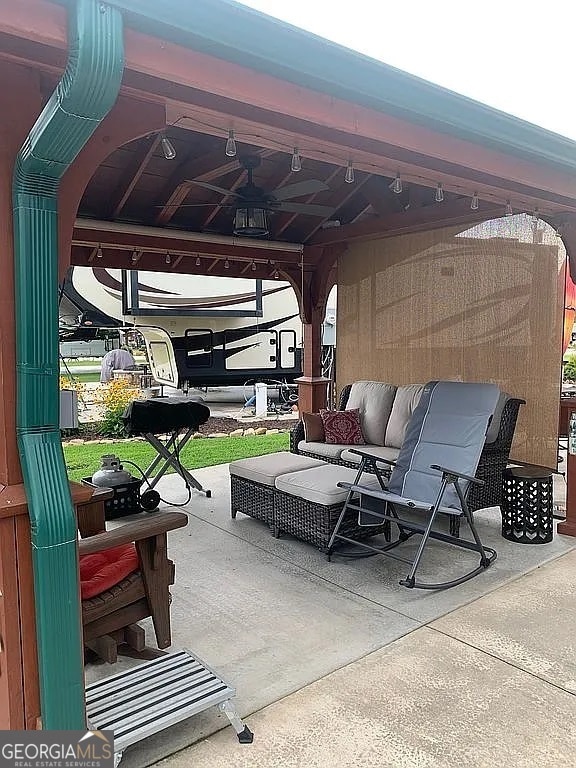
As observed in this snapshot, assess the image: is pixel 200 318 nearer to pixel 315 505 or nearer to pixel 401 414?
pixel 401 414

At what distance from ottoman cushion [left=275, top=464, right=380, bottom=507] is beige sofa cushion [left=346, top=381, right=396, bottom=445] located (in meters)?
1.25

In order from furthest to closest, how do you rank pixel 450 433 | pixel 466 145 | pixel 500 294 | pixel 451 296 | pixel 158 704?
1. pixel 451 296
2. pixel 500 294
3. pixel 450 433
4. pixel 466 145
5. pixel 158 704

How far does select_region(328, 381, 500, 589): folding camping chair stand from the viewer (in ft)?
12.7

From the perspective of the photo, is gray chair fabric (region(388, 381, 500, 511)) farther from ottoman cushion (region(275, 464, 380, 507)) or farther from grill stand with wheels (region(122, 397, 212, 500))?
grill stand with wheels (region(122, 397, 212, 500))

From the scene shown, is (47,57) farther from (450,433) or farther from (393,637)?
(450,433)

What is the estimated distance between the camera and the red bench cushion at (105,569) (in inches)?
104

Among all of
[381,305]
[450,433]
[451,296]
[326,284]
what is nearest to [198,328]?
[326,284]

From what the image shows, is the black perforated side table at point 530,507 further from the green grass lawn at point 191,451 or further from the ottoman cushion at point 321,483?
the green grass lawn at point 191,451

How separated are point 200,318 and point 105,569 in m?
9.88

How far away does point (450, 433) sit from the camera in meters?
4.41

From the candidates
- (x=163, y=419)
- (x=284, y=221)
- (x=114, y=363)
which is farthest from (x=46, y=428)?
(x=114, y=363)

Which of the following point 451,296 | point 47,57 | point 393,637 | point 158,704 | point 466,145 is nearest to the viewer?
point 47,57

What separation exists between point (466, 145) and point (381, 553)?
247cm

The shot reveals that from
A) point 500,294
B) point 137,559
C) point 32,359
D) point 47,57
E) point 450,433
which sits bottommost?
point 137,559
